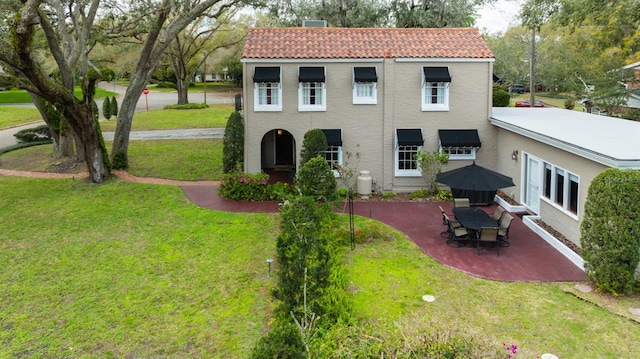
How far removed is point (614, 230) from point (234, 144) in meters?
14.4

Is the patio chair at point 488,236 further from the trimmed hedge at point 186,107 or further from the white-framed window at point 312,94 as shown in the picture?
the trimmed hedge at point 186,107

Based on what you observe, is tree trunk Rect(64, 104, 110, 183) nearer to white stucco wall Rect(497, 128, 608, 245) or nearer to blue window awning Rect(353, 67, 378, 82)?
blue window awning Rect(353, 67, 378, 82)

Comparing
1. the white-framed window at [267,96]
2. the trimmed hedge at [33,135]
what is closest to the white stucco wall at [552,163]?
the white-framed window at [267,96]

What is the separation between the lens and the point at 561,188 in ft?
54.4

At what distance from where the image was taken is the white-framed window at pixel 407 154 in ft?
70.7

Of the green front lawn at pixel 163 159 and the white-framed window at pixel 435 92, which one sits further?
the green front lawn at pixel 163 159

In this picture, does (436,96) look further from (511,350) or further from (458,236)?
(511,350)

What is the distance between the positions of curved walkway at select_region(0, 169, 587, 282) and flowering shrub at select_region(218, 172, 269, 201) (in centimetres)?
39

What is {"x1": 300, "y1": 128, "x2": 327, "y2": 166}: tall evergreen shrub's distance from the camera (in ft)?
66.9

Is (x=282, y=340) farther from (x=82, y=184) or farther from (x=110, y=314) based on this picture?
(x=82, y=184)

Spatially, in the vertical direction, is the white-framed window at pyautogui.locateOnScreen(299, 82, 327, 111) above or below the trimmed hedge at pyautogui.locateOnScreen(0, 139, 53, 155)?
above

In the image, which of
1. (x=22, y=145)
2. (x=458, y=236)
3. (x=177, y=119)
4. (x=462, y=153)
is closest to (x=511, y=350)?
(x=458, y=236)

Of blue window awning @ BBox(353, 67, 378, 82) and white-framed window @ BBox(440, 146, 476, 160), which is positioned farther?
white-framed window @ BBox(440, 146, 476, 160)

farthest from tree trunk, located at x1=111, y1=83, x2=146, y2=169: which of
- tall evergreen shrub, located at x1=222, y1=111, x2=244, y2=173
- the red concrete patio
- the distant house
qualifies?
the distant house
